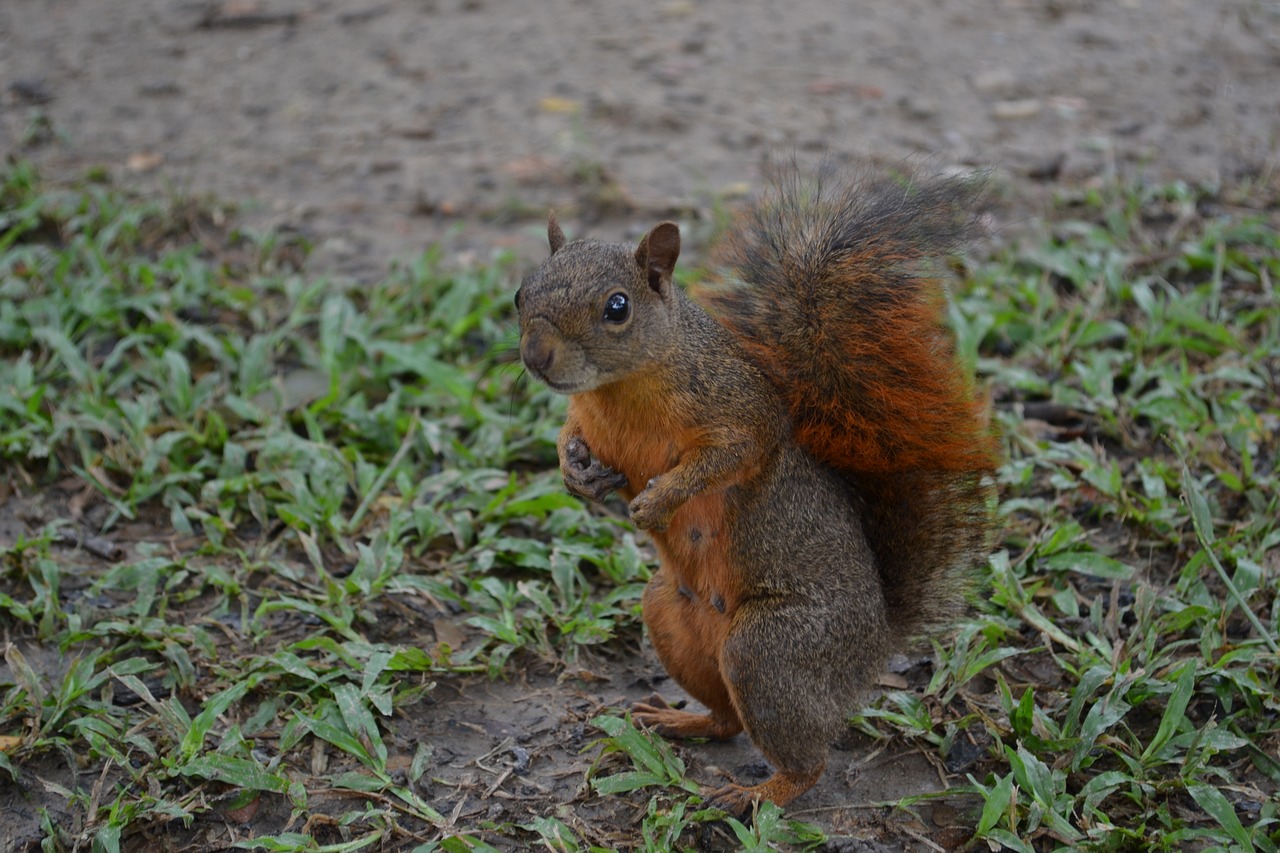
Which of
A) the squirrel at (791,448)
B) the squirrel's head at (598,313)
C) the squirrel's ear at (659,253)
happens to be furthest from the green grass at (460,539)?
the squirrel's ear at (659,253)

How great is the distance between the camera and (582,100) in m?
5.33

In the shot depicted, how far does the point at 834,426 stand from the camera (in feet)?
7.97

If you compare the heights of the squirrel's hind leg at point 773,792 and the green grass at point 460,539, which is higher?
the green grass at point 460,539

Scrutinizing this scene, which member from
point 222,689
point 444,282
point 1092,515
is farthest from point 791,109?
point 222,689

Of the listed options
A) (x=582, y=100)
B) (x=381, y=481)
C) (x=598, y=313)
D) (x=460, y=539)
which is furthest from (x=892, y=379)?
(x=582, y=100)

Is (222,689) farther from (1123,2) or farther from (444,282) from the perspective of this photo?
(1123,2)

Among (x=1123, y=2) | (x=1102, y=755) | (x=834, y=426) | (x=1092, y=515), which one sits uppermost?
(x=1123, y=2)

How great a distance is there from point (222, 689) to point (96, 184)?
285 cm

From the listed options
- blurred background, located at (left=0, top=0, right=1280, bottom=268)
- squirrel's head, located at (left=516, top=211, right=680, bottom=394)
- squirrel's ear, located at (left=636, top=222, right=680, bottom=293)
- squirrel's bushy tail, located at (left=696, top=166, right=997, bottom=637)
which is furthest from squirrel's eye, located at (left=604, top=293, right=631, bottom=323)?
blurred background, located at (left=0, top=0, right=1280, bottom=268)

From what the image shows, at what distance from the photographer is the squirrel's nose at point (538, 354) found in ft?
7.32

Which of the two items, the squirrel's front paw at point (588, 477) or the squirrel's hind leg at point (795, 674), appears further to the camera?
the squirrel's front paw at point (588, 477)

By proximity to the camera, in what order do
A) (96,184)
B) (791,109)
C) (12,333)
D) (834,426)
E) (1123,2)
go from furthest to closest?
(1123,2)
(791,109)
(96,184)
(12,333)
(834,426)

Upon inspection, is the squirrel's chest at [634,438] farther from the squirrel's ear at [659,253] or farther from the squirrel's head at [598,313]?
the squirrel's ear at [659,253]

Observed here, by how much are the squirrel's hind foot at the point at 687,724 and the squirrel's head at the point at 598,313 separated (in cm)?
78
